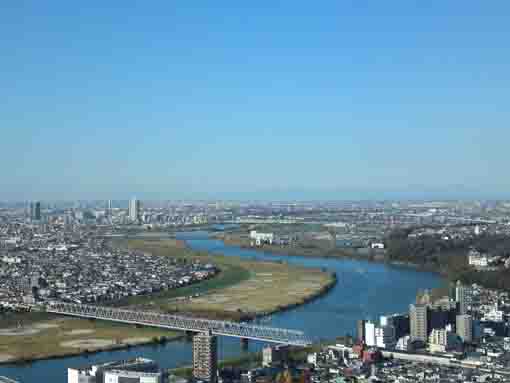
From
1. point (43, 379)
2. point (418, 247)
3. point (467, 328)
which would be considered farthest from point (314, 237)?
point (43, 379)

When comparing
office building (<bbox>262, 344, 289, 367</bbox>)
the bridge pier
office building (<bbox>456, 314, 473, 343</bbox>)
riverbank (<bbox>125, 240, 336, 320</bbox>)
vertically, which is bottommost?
the bridge pier

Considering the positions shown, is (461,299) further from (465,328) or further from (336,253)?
(336,253)

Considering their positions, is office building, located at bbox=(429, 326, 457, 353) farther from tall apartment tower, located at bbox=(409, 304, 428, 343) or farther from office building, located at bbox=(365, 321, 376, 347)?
office building, located at bbox=(365, 321, 376, 347)

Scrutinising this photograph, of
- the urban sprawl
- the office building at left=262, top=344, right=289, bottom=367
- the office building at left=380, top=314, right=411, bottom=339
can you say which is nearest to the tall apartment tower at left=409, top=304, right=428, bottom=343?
the urban sprawl

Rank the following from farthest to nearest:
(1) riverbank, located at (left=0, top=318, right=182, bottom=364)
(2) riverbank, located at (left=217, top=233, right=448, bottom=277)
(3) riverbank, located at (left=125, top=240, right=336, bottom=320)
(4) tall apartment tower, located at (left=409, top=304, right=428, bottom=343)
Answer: (2) riverbank, located at (left=217, top=233, right=448, bottom=277), (3) riverbank, located at (left=125, top=240, right=336, bottom=320), (4) tall apartment tower, located at (left=409, top=304, right=428, bottom=343), (1) riverbank, located at (left=0, top=318, right=182, bottom=364)

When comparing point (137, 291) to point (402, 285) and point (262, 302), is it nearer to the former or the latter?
point (262, 302)

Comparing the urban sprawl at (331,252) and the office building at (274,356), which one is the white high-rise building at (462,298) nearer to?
the urban sprawl at (331,252)
